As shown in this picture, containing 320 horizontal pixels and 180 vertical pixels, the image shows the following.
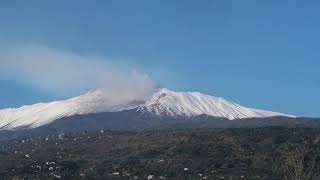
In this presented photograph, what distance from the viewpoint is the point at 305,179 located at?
5747 cm

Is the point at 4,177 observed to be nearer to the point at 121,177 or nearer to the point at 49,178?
the point at 49,178

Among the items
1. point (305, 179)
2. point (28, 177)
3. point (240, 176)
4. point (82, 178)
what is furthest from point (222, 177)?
point (305, 179)

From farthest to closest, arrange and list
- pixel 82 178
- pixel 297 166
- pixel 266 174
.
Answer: pixel 82 178
pixel 266 174
pixel 297 166

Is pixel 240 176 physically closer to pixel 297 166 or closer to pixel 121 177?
pixel 121 177

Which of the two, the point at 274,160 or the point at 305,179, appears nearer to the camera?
the point at 305,179

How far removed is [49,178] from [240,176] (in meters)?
51.3

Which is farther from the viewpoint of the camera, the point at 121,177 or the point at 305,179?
the point at 121,177

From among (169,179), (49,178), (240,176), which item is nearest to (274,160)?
(240,176)

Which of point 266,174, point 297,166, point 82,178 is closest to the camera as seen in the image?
point 297,166

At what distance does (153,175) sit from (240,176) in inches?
1051

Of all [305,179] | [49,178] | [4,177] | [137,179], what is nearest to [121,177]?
[137,179]

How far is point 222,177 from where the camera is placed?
613 feet

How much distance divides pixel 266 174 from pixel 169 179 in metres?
26.0

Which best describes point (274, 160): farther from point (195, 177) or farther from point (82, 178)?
point (82, 178)
